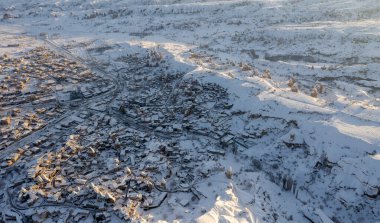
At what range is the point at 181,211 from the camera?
1341 cm

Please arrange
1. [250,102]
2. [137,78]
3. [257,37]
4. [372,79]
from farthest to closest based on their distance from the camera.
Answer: [257,37]
[137,78]
[372,79]
[250,102]

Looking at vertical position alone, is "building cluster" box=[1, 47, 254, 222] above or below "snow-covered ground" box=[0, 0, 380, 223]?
below

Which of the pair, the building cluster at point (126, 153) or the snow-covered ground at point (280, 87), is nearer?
the snow-covered ground at point (280, 87)

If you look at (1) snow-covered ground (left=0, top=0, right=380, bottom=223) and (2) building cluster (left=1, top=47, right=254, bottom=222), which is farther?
(2) building cluster (left=1, top=47, right=254, bottom=222)

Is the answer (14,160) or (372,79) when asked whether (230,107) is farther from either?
(14,160)

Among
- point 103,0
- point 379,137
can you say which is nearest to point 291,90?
point 379,137

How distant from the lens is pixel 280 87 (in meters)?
21.9

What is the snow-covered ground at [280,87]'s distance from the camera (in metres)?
13.6

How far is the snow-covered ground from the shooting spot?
13.6 m

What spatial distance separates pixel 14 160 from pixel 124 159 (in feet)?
19.4

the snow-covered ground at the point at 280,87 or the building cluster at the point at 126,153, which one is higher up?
the snow-covered ground at the point at 280,87

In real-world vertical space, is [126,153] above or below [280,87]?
below

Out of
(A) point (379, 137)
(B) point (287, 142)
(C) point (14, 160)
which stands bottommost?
(C) point (14, 160)

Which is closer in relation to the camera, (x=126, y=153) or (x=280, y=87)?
(x=126, y=153)
